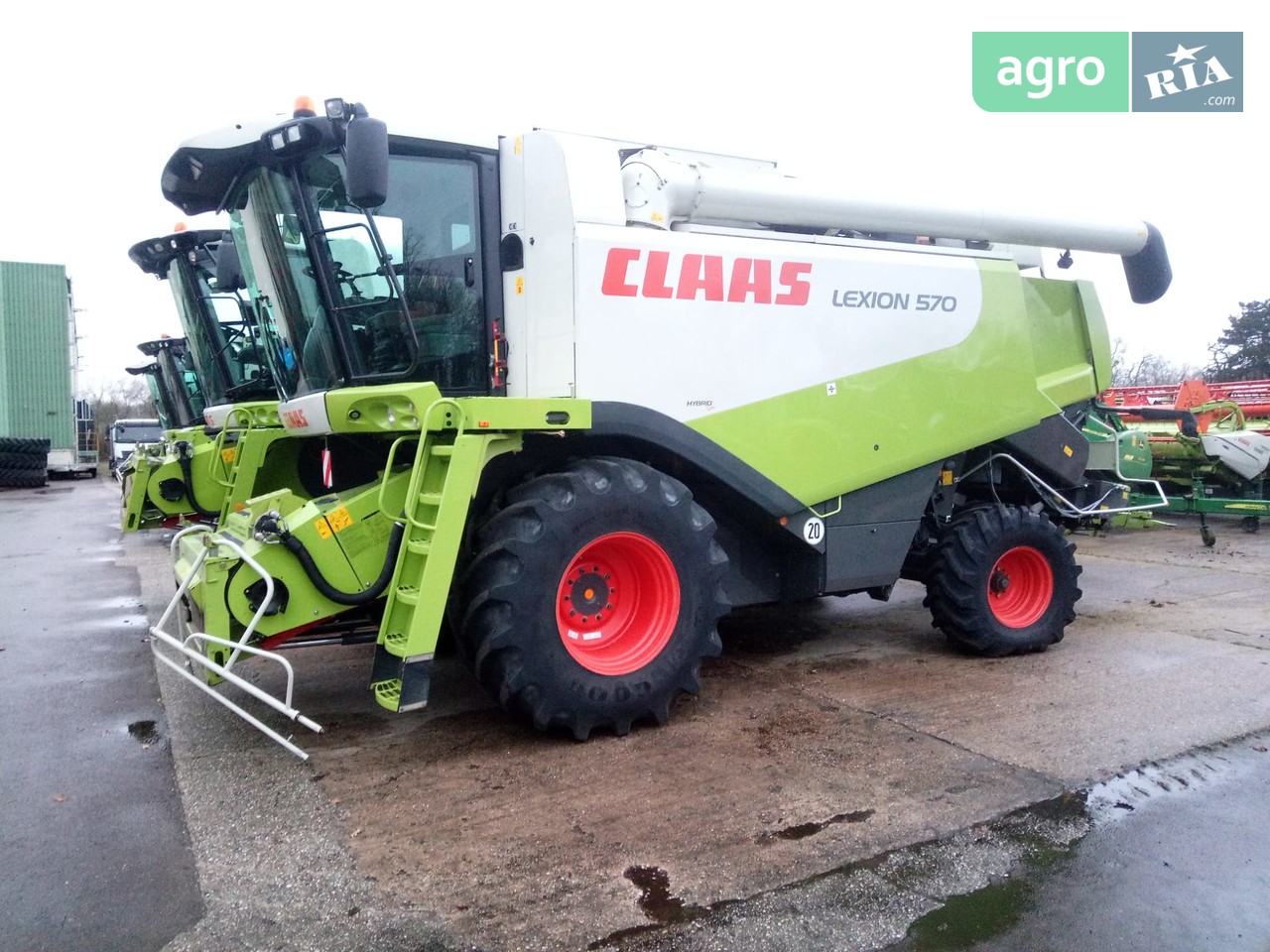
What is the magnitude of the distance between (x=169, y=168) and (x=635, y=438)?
2.64m

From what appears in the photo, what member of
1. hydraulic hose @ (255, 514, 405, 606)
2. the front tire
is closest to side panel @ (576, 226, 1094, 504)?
the front tire

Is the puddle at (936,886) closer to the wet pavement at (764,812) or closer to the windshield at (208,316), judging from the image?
the wet pavement at (764,812)

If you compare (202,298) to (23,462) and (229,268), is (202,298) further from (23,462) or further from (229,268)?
(23,462)

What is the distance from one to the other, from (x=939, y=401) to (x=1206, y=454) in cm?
820

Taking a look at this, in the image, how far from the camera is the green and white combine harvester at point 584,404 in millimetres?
3959

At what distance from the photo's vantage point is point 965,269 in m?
5.59

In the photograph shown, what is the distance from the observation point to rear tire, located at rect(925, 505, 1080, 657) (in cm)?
566

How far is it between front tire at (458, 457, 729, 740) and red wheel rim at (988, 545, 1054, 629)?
2329 mm

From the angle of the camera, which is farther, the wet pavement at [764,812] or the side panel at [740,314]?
the side panel at [740,314]

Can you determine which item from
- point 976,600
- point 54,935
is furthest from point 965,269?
point 54,935

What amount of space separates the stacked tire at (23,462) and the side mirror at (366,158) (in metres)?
24.0

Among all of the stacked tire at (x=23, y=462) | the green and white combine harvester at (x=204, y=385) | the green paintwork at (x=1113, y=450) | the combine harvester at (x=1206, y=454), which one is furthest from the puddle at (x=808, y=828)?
the stacked tire at (x=23, y=462)

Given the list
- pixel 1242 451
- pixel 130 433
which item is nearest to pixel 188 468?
pixel 1242 451

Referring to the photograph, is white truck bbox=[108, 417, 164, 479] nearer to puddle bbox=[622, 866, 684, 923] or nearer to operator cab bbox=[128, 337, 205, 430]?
operator cab bbox=[128, 337, 205, 430]
